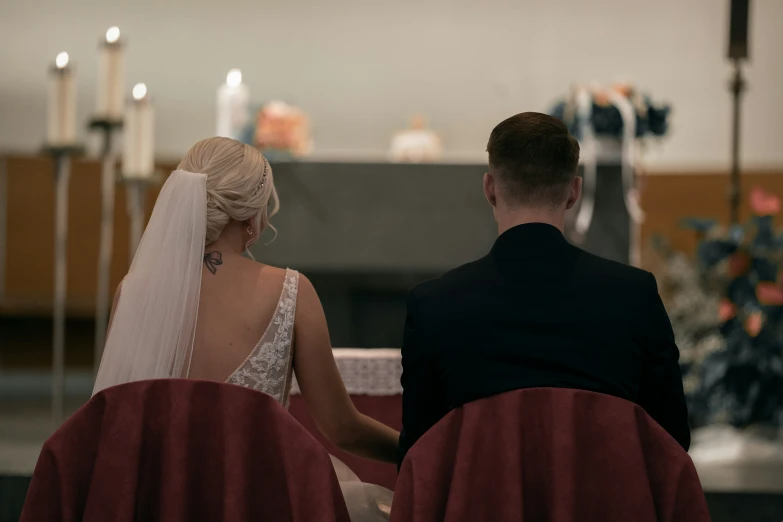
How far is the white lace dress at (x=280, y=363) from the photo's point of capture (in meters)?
1.93

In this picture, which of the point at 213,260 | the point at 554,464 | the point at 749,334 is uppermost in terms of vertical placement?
the point at 213,260

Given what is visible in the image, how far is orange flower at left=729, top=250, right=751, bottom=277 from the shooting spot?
3697 millimetres

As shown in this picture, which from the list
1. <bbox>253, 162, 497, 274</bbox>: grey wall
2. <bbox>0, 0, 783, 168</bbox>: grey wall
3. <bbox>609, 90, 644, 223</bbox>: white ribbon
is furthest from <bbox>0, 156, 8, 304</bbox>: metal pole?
<bbox>609, 90, 644, 223</bbox>: white ribbon

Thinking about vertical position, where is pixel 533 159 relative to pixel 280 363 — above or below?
above

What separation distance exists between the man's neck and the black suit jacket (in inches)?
0.8

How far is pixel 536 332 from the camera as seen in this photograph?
158 centimetres

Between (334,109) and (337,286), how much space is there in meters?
2.95

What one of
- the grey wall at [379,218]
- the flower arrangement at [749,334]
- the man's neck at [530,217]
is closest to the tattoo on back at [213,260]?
the man's neck at [530,217]

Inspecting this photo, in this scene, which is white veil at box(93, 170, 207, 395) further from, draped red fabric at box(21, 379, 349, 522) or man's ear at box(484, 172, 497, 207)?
man's ear at box(484, 172, 497, 207)

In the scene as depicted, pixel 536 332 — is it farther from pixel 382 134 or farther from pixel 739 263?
pixel 382 134

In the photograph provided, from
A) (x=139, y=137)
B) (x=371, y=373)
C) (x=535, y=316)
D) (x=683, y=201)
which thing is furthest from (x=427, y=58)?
(x=535, y=316)

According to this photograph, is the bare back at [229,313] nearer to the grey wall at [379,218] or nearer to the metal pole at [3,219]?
the grey wall at [379,218]

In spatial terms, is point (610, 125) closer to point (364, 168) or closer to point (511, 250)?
point (364, 168)

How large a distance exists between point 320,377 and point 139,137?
1.60 meters
